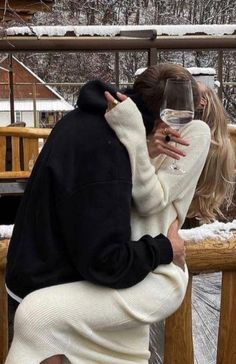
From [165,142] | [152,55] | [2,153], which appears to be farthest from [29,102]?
[165,142]

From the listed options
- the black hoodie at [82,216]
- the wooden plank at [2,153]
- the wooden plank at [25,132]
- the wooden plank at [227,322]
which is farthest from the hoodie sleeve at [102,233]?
the wooden plank at [2,153]

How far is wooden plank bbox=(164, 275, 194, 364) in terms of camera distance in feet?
5.92

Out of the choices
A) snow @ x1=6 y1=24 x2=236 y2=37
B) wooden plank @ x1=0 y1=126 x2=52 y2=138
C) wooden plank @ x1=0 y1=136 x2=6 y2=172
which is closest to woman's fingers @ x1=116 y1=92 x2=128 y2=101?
wooden plank @ x1=0 y1=126 x2=52 y2=138

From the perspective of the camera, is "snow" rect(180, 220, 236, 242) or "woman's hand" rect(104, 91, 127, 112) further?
"snow" rect(180, 220, 236, 242)

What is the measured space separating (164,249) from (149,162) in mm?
214

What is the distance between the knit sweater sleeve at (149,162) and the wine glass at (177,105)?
0.09 feet

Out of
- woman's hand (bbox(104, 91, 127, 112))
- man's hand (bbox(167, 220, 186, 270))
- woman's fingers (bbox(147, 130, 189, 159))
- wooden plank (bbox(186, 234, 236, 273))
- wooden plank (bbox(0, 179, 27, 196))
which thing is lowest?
wooden plank (bbox(0, 179, 27, 196))

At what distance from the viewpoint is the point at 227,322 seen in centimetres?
184

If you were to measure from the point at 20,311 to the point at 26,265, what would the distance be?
0.11 meters

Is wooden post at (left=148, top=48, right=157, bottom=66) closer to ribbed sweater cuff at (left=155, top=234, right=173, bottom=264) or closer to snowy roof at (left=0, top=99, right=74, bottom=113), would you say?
ribbed sweater cuff at (left=155, top=234, right=173, bottom=264)

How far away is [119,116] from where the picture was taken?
1425mm

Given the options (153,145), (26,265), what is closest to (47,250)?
(26,265)

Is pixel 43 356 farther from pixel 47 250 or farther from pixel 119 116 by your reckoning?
pixel 119 116

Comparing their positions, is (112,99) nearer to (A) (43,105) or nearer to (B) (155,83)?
(B) (155,83)
